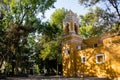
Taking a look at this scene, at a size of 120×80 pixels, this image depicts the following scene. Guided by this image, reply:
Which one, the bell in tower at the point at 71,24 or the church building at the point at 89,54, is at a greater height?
the bell in tower at the point at 71,24

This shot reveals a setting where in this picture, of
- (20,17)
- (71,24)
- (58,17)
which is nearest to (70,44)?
(71,24)

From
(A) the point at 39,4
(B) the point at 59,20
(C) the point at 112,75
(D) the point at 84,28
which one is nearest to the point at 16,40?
(A) the point at 39,4

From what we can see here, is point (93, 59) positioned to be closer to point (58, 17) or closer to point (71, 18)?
point (71, 18)

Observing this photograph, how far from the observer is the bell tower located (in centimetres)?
2735

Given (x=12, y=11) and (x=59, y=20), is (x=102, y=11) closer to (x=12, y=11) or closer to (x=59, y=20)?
(x=12, y=11)

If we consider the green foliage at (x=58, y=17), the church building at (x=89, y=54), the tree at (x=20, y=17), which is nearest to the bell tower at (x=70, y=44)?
the church building at (x=89, y=54)

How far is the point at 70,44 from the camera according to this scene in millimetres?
27859

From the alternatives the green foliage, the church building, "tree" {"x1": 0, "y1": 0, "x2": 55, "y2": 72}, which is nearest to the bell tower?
the church building

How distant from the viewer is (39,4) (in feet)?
96.2

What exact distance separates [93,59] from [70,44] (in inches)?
191

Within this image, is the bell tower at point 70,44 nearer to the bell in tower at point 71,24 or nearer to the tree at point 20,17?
the bell in tower at point 71,24

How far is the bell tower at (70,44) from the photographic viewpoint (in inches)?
1077

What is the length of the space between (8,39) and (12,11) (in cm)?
538

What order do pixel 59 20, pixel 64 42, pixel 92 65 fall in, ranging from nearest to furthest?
1. pixel 92 65
2. pixel 64 42
3. pixel 59 20
